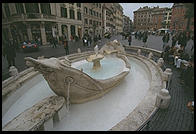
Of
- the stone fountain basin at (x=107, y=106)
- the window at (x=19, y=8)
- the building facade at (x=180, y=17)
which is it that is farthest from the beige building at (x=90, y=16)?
the stone fountain basin at (x=107, y=106)

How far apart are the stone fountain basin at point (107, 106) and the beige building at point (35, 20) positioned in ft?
36.7

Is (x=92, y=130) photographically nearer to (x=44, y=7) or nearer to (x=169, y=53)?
(x=169, y=53)

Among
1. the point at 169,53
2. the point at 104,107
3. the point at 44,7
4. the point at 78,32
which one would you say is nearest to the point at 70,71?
the point at 104,107

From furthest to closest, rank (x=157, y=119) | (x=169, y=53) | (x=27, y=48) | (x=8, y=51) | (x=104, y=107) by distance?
(x=27, y=48), (x=169, y=53), (x=8, y=51), (x=104, y=107), (x=157, y=119)

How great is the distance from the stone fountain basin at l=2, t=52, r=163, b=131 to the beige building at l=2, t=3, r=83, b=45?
1120 cm

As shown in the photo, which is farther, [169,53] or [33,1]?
[33,1]

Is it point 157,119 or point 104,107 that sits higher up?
point 157,119

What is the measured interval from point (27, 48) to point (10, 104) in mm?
9214

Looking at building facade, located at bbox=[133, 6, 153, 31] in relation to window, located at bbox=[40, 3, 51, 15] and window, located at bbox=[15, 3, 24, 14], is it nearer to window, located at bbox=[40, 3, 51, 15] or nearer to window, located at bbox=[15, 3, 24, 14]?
window, located at bbox=[40, 3, 51, 15]

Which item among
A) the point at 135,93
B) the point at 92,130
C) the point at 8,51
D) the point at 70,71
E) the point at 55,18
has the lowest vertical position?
the point at 92,130

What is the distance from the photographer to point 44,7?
56.3 ft

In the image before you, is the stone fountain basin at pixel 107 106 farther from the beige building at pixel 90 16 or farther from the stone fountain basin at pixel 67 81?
the beige building at pixel 90 16

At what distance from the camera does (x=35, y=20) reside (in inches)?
637

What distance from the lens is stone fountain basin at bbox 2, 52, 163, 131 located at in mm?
3176
